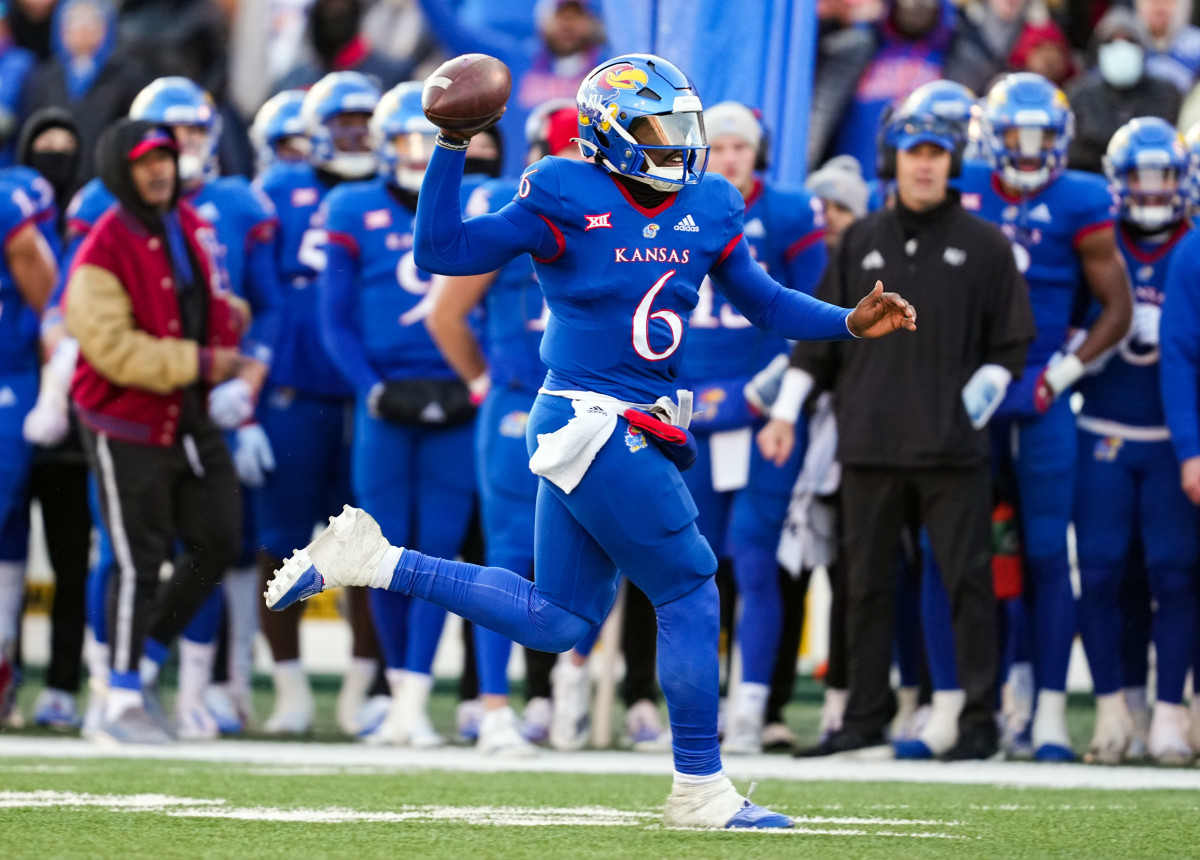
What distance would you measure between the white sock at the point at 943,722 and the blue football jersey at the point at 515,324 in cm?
184

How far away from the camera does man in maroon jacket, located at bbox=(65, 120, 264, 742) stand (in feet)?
25.1

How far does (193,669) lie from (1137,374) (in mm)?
3795

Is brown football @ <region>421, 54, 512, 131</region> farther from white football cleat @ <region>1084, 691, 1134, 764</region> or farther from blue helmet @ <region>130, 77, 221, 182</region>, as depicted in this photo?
blue helmet @ <region>130, 77, 221, 182</region>

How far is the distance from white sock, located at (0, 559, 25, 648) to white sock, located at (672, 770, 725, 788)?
4.24 m

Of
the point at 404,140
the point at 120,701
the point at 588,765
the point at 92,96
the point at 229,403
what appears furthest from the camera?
the point at 92,96

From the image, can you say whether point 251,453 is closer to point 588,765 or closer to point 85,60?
point 588,765

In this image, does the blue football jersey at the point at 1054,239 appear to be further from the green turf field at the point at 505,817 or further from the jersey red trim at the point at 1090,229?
the green turf field at the point at 505,817

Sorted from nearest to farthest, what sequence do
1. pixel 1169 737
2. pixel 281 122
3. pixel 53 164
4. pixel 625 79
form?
pixel 625 79 < pixel 1169 737 < pixel 53 164 < pixel 281 122

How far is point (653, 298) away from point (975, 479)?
254cm

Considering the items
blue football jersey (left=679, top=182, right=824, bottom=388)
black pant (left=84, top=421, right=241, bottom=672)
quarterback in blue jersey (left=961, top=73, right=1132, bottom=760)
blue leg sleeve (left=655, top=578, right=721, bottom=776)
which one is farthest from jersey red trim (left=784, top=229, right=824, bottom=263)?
blue leg sleeve (left=655, top=578, right=721, bottom=776)

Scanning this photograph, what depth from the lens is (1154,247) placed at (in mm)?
7824

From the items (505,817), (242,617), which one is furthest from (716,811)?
(242,617)

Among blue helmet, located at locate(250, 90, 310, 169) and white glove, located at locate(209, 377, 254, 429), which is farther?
blue helmet, located at locate(250, 90, 310, 169)

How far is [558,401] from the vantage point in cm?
506
